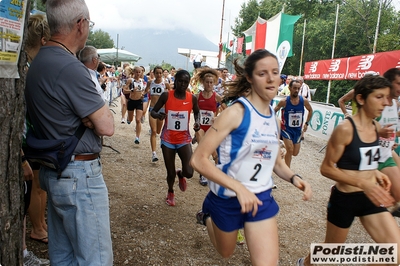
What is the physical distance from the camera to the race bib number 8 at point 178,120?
16.7ft

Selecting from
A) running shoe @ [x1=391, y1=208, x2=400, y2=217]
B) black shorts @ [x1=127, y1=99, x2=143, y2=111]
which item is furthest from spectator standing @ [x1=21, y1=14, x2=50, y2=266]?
black shorts @ [x1=127, y1=99, x2=143, y2=111]

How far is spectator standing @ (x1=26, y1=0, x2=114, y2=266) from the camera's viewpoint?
194 cm

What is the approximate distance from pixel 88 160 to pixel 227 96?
1498 millimetres

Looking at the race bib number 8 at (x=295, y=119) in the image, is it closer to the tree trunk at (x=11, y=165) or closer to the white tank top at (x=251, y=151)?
the white tank top at (x=251, y=151)

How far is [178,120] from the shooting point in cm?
515

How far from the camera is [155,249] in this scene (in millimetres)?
3668

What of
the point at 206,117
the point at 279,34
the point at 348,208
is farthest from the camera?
the point at 279,34

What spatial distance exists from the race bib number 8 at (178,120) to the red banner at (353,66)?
612 centimetres

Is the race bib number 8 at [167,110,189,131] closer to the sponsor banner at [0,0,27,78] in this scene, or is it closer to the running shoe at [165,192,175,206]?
the running shoe at [165,192,175,206]

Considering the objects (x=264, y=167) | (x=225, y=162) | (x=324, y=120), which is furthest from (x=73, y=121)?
(x=324, y=120)

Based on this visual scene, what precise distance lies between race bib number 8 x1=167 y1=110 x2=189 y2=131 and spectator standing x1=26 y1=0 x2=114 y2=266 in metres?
2.95

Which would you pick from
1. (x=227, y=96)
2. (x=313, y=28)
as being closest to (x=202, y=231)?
(x=227, y=96)

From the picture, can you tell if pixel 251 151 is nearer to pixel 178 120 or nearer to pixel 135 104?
pixel 178 120

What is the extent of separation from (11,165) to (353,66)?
1299cm
